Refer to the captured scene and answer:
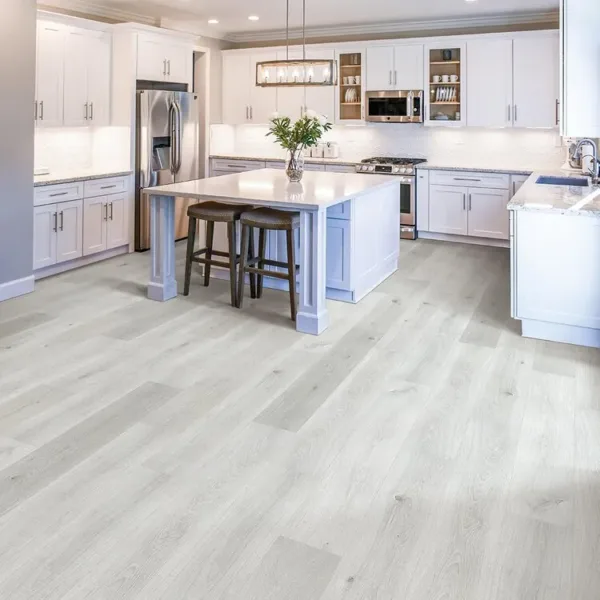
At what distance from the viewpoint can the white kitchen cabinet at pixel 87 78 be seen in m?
6.06

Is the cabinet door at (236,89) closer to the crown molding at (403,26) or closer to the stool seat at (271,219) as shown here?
the crown molding at (403,26)

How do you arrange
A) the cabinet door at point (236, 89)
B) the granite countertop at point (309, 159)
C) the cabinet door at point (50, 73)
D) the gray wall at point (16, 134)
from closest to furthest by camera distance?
the gray wall at point (16, 134), the cabinet door at point (50, 73), the granite countertop at point (309, 159), the cabinet door at point (236, 89)

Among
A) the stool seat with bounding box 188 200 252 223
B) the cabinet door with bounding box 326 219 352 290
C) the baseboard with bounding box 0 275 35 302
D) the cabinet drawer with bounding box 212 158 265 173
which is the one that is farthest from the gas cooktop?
the baseboard with bounding box 0 275 35 302

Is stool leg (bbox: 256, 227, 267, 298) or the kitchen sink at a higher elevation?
the kitchen sink

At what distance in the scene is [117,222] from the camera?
6.56 metres

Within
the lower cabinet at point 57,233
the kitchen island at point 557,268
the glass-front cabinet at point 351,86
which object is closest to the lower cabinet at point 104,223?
the lower cabinet at point 57,233

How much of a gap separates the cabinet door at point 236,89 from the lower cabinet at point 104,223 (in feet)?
9.00

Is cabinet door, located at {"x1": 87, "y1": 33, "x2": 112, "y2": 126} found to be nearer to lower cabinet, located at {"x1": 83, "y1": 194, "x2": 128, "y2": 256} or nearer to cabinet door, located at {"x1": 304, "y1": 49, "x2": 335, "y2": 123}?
lower cabinet, located at {"x1": 83, "y1": 194, "x2": 128, "y2": 256}

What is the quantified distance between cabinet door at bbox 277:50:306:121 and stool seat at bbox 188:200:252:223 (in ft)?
12.1

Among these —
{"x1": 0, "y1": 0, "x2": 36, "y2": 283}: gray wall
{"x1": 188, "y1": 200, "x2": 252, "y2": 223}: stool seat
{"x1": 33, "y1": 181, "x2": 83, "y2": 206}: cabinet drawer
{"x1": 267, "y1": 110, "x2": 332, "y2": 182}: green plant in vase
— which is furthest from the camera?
{"x1": 33, "y1": 181, "x2": 83, "y2": 206}: cabinet drawer

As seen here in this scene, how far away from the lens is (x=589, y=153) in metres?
5.86

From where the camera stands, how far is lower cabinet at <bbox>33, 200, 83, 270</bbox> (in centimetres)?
551

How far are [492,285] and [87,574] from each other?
Answer: 174 inches

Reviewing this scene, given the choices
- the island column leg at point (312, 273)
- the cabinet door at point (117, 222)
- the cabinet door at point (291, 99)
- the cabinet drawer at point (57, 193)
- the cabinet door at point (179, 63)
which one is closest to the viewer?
the island column leg at point (312, 273)
